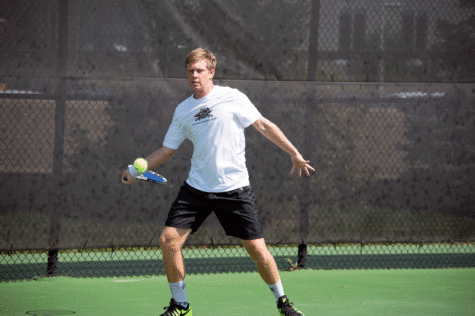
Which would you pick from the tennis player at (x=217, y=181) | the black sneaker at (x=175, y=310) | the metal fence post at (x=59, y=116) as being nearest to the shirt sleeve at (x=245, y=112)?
the tennis player at (x=217, y=181)

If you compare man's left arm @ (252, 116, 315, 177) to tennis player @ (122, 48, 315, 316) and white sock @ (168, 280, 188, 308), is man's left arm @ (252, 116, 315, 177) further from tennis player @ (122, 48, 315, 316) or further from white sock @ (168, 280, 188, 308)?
white sock @ (168, 280, 188, 308)

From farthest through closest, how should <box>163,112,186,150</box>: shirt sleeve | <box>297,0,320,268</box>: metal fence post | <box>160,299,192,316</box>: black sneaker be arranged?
1. <box>297,0,320,268</box>: metal fence post
2. <box>163,112,186,150</box>: shirt sleeve
3. <box>160,299,192,316</box>: black sneaker

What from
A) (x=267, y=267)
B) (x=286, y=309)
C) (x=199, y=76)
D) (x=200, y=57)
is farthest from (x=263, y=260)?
(x=200, y=57)

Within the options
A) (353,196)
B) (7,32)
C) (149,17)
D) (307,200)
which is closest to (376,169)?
(353,196)

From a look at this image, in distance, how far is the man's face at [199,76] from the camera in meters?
3.49

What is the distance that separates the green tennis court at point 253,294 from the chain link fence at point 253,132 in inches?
11.1

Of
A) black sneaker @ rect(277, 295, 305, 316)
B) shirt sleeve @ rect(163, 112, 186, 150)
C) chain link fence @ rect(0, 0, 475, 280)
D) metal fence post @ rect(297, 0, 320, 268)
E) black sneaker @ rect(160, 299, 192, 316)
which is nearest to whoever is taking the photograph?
black sneaker @ rect(277, 295, 305, 316)

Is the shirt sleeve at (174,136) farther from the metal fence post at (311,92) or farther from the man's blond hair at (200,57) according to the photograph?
the metal fence post at (311,92)

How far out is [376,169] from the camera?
5520 millimetres

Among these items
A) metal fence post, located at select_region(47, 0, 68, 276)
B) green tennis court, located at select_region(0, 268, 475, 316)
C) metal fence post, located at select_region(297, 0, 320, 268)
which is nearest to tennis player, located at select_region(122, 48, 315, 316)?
green tennis court, located at select_region(0, 268, 475, 316)

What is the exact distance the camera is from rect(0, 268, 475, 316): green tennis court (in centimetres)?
404

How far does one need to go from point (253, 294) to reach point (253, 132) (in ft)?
4.41

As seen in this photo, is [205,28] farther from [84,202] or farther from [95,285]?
[95,285]

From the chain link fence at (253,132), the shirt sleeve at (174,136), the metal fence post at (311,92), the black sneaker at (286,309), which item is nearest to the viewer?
the black sneaker at (286,309)
